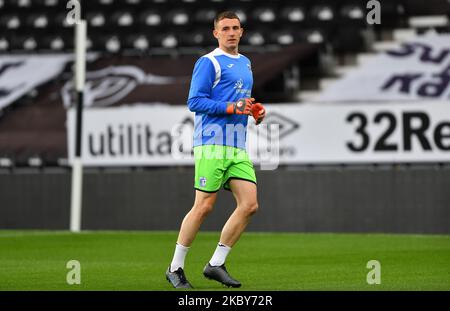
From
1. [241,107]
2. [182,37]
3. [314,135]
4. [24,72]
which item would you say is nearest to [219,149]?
[241,107]

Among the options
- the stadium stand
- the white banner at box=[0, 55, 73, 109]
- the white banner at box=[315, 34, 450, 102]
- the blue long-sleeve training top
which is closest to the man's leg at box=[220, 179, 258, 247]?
the blue long-sleeve training top

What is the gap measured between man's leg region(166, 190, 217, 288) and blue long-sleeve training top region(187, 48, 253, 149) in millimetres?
424

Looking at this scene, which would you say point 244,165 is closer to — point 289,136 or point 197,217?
point 197,217

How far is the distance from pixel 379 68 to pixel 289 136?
2.68 meters

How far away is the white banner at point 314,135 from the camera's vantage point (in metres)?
17.4

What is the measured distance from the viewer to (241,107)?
31.6 feet

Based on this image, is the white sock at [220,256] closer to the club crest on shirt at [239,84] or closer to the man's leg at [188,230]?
the man's leg at [188,230]

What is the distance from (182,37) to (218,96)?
12.3 m

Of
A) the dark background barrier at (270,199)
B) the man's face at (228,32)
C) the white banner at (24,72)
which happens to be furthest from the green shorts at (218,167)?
the white banner at (24,72)

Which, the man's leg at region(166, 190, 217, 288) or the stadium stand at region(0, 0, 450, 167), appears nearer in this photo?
the man's leg at region(166, 190, 217, 288)

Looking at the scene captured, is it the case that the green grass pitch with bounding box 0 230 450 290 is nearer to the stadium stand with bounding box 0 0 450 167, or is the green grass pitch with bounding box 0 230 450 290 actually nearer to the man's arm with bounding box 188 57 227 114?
the man's arm with bounding box 188 57 227 114

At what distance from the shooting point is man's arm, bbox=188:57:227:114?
9680 mm

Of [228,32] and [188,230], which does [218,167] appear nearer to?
[188,230]
